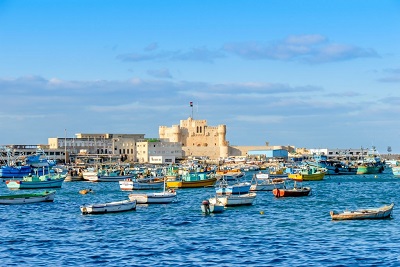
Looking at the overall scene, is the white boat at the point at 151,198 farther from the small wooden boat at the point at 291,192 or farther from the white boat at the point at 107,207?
the small wooden boat at the point at 291,192

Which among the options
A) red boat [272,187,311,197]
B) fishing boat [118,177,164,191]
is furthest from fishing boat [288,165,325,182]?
red boat [272,187,311,197]

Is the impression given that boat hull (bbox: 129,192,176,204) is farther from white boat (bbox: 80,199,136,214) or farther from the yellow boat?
the yellow boat

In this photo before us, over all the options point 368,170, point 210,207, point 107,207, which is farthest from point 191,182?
point 368,170

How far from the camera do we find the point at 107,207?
51.2 m

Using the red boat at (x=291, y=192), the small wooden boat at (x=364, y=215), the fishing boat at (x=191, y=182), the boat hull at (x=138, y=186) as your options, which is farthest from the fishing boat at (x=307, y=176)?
the small wooden boat at (x=364, y=215)

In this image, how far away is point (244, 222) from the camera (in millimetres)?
45938

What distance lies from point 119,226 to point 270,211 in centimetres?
1282

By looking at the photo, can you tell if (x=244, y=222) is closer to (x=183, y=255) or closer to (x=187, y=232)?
(x=187, y=232)

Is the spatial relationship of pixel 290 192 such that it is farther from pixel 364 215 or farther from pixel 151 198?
pixel 364 215

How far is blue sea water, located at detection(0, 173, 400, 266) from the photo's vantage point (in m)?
32.3

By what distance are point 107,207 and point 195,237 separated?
44.4ft

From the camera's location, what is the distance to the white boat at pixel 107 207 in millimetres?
50594

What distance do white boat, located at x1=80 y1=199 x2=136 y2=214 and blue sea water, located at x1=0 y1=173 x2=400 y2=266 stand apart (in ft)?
2.20

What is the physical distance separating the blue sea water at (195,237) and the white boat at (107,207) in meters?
0.67
